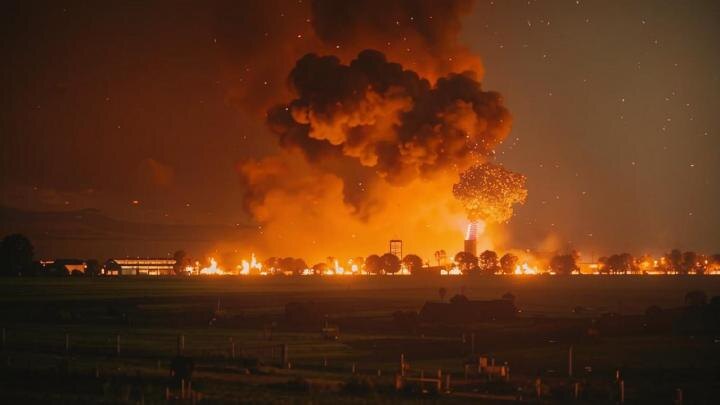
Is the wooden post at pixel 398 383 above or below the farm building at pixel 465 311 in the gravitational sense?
below

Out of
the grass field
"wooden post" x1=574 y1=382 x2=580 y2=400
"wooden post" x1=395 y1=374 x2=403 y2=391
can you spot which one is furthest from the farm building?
"wooden post" x1=574 y1=382 x2=580 y2=400

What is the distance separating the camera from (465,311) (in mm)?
79000

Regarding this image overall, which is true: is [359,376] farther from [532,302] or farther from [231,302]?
[532,302]

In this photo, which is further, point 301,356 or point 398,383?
point 301,356

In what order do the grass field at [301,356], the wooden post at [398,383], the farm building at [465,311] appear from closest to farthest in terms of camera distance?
the grass field at [301,356] < the wooden post at [398,383] < the farm building at [465,311]

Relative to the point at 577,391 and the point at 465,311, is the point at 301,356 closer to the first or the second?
the point at 577,391

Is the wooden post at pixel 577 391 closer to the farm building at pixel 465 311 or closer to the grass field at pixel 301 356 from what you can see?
the grass field at pixel 301 356

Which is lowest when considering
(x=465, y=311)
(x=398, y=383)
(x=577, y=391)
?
(x=577, y=391)

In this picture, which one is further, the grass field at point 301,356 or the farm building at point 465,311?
the farm building at point 465,311

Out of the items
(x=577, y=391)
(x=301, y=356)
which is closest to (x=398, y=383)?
(x=577, y=391)

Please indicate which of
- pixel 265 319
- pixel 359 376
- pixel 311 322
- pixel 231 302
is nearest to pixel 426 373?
pixel 359 376

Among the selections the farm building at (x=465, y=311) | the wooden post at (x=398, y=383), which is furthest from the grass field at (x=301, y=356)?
the farm building at (x=465, y=311)

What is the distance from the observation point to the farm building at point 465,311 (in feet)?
256

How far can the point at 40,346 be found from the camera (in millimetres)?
55000
